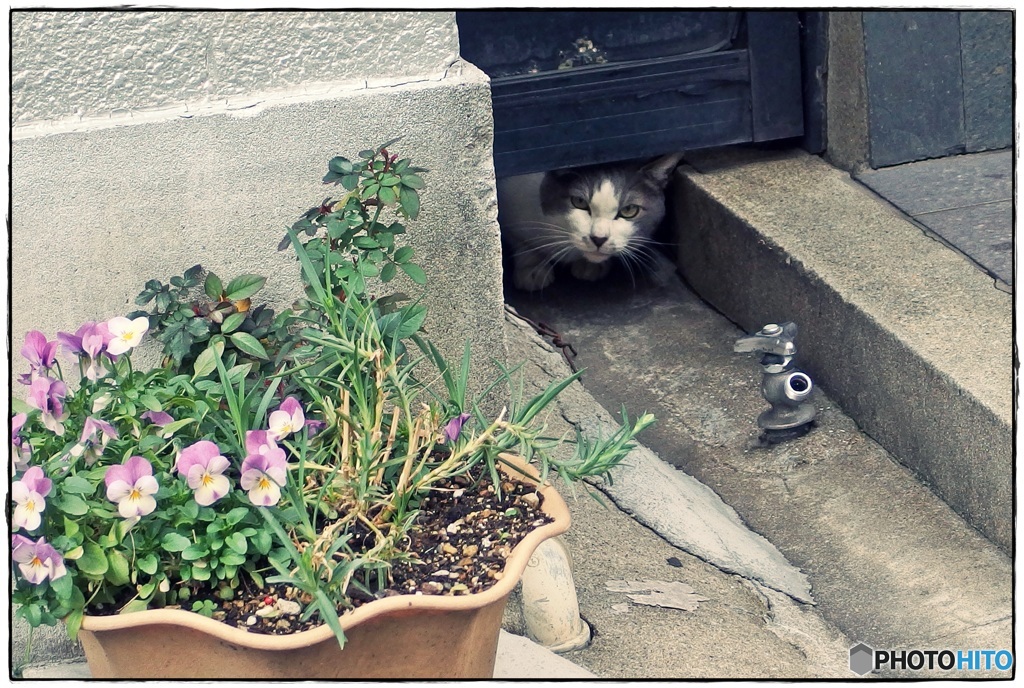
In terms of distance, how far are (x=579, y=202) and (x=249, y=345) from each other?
1.91 m

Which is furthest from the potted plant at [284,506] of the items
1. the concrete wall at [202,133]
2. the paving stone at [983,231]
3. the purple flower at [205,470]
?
the paving stone at [983,231]

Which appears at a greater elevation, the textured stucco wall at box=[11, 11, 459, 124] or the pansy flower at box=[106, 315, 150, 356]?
the textured stucco wall at box=[11, 11, 459, 124]

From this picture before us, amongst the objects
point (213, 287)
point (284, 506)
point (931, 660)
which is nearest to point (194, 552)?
point (284, 506)

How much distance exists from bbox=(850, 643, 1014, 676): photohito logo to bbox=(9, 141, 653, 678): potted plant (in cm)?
74

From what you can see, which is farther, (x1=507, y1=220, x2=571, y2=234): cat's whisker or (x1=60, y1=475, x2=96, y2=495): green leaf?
(x1=507, y1=220, x2=571, y2=234): cat's whisker

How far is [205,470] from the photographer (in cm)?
142

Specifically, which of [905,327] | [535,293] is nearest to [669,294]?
[535,293]

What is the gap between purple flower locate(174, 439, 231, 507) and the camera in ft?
4.65

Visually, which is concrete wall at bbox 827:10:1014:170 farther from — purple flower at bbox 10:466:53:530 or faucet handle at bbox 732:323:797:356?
purple flower at bbox 10:466:53:530

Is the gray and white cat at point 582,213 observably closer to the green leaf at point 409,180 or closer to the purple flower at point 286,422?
the green leaf at point 409,180

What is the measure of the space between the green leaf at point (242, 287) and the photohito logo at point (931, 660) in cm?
129

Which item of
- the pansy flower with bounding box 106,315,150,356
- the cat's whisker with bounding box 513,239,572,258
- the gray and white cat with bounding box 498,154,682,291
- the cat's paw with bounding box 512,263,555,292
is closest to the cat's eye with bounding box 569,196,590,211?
the gray and white cat with bounding box 498,154,682,291

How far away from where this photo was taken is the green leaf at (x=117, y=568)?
146 cm

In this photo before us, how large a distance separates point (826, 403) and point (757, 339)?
1.03 ft
